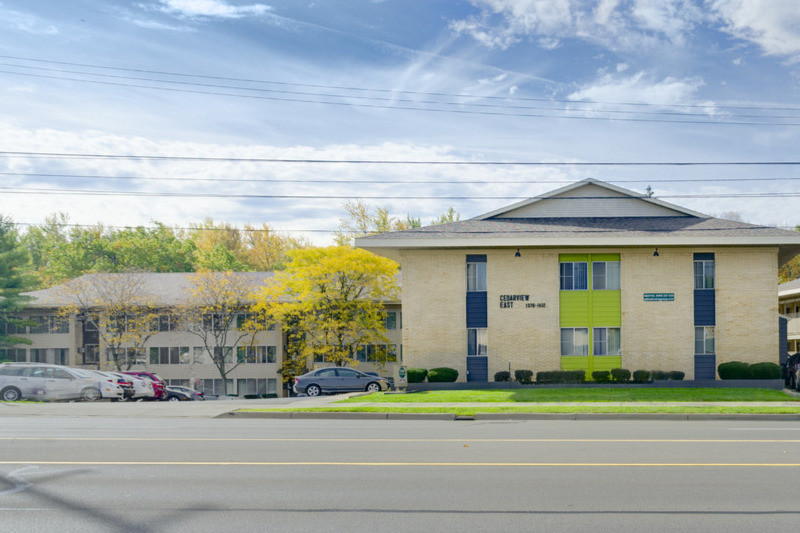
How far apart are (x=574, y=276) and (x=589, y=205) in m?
4.17

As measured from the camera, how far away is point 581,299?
34938 mm

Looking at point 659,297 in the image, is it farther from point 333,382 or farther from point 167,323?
point 167,323

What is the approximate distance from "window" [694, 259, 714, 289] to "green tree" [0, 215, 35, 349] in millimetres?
46032

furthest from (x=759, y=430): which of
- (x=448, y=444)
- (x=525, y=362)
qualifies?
(x=525, y=362)

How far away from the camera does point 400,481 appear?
978 centimetres

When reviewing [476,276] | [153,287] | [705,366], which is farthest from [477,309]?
[153,287]

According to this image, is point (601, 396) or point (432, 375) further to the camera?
point (432, 375)

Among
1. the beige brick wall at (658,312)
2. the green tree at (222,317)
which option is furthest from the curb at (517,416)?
the green tree at (222,317)

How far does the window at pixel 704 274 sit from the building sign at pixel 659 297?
4.15 ft

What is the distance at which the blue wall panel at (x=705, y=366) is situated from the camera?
34156 millimetres

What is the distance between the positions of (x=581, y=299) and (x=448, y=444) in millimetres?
22729

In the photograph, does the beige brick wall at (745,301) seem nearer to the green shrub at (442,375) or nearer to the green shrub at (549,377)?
the green shrub at (549,377)

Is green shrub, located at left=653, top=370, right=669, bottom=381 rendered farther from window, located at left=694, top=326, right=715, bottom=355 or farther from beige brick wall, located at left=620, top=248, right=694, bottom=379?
window, located at left=694, top=326, right=715, bottom=355

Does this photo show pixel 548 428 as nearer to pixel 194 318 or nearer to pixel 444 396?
pixel 444 396
